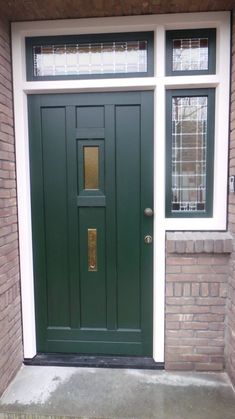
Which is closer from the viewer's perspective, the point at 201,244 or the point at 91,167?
the point at 201,244

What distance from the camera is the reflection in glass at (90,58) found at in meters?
2.10

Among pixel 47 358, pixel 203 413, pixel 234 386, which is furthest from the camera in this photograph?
pixel 47 358

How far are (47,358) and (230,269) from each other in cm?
160

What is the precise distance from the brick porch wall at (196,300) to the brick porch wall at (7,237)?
1156mm

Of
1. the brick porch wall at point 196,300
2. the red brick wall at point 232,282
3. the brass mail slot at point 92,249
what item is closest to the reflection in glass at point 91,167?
the brass mail slot at point 92,249

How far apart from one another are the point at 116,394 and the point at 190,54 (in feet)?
8.08

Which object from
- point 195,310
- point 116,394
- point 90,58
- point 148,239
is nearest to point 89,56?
point 90,58

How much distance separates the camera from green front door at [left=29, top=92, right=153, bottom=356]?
215 cm

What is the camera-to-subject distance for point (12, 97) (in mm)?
2111

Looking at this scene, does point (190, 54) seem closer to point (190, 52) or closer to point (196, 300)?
point (190, 52)

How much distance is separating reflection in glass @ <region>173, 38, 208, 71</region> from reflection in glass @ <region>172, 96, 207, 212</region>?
224 millimetres

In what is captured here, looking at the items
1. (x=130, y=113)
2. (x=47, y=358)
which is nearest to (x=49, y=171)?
(x=130, y=113)

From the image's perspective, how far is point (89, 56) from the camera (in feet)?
6.97

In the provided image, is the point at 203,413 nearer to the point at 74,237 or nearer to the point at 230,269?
the point at 230,269
